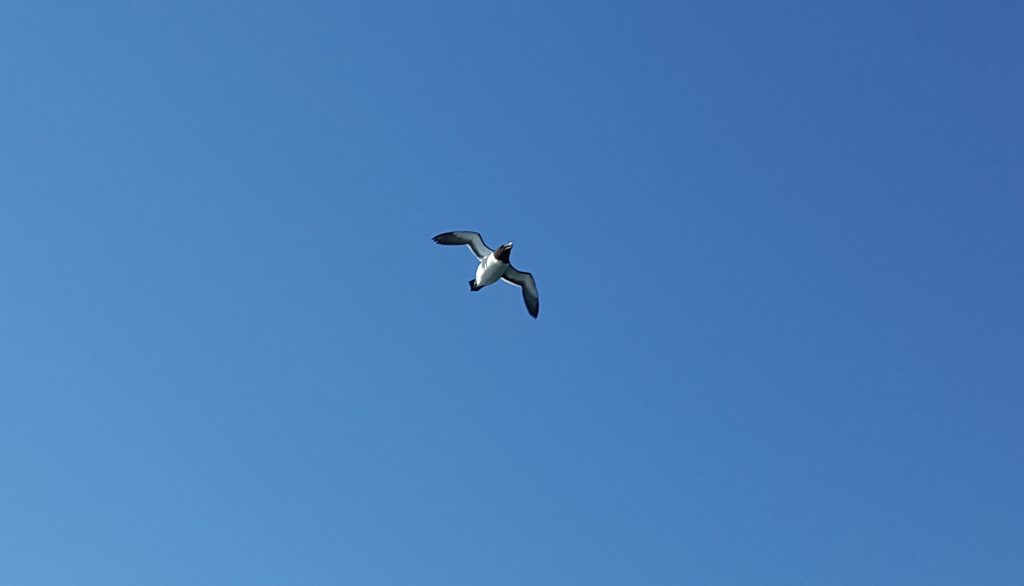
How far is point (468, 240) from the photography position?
64375mm

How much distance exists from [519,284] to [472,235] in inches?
161

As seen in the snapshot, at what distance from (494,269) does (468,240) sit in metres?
2.76

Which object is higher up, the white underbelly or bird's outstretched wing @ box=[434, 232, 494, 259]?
bird's outstretched wing @ box=[434, 232, 494, 259]

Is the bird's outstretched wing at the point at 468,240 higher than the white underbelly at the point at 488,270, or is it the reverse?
the bird's outstretched wing at the point at 468,240

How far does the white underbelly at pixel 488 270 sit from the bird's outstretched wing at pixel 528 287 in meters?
2.58

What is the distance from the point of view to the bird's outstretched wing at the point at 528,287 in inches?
2591

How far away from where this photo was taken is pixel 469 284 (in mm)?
61938

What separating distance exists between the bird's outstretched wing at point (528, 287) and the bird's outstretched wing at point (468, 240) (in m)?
2.09

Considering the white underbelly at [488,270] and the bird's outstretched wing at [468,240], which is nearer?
the white underbelly at [488,270]

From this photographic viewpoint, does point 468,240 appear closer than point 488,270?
No

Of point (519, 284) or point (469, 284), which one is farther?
point (519, 284)

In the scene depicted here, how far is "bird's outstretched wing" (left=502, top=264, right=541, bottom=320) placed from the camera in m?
65.8

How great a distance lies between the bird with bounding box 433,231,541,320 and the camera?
204 ft

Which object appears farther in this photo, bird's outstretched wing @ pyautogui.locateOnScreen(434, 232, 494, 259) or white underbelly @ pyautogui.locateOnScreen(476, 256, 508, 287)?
bird's outstretched wing @ pyautogui.locateOnScreen(434, 232, 494, 259)
